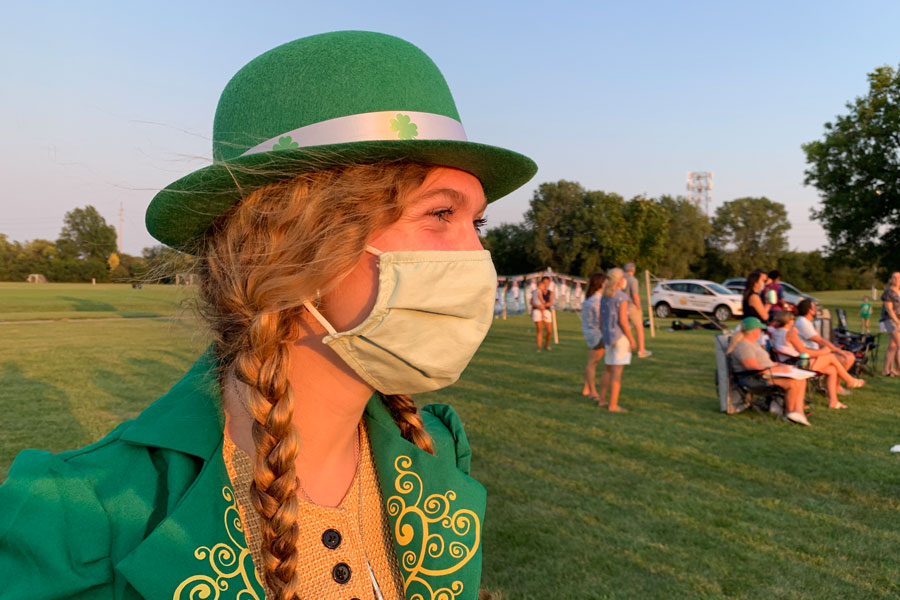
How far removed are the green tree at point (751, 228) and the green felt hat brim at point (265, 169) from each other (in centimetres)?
7307

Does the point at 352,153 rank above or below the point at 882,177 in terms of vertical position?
below

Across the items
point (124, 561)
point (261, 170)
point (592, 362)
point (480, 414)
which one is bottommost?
point (480, 414)

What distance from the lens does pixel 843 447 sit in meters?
7.20

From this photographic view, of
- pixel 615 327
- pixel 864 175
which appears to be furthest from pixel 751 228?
pixel 615 327

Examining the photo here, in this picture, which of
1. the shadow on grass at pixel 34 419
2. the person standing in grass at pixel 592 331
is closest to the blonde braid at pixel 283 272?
the shadow on grass at pixel 34 419

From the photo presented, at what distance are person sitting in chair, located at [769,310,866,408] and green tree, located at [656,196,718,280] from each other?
55359 mm

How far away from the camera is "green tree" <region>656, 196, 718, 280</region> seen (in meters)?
64.6

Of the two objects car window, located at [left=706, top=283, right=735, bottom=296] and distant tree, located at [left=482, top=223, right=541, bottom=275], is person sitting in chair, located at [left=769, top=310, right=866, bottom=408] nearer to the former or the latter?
car window, located at [left=706, top=283, right=735, bottom=296]

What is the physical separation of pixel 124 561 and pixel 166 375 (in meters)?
11.9

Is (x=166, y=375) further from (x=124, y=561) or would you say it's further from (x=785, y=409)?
(x=124, y=561)

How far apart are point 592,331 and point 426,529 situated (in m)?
9.10

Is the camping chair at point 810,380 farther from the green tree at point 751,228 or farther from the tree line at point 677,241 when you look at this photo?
the green tree at point 751,228

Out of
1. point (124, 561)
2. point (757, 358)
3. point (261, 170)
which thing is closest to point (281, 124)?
point (261, 170)

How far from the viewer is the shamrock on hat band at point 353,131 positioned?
1225 mm
